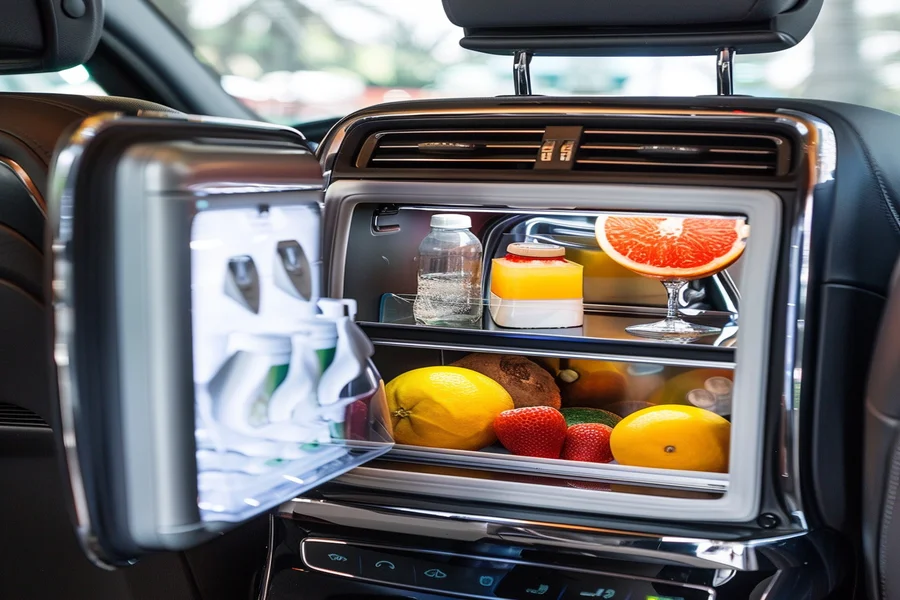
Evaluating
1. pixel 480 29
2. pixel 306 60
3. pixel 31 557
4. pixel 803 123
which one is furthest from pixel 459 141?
pixel 306 60

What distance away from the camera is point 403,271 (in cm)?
175

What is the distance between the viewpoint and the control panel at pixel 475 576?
1.36 meters

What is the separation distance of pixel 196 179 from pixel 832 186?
808 millimetres

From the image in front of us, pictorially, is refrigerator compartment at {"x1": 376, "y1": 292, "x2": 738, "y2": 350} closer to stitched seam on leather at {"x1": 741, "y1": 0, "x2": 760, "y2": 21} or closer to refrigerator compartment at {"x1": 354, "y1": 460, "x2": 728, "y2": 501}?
refrigerator compartment at {"x1": 354, "y1": 460, "x2": 728, "y2": 501}

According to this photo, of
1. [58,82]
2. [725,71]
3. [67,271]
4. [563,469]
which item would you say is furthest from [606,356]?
[58,82]

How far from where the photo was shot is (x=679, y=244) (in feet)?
5.28

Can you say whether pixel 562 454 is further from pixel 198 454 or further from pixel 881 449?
pixel 198 454

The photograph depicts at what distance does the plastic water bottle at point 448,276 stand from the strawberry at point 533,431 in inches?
9.1

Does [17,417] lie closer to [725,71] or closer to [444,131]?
[444,131]

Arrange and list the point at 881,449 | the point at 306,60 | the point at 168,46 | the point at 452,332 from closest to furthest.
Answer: the point at 881,449
the point at 452,332
the point at 168,46
the point at 306,60

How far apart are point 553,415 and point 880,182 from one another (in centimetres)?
58

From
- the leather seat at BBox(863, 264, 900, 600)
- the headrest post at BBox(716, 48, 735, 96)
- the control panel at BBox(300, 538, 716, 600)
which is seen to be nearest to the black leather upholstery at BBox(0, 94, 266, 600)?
the control panel at BBox(300, 538, 716, 600)

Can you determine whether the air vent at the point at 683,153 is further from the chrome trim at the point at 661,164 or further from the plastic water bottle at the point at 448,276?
the plastic water bottle at the point at 448,276

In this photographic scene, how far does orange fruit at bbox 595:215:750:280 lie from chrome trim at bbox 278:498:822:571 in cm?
46
